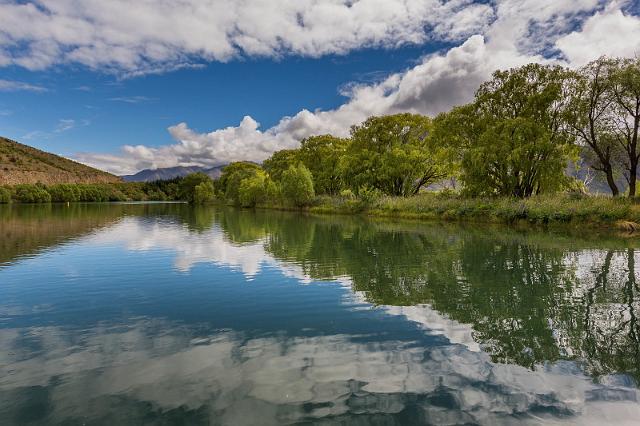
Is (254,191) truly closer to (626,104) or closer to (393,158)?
(393,158)

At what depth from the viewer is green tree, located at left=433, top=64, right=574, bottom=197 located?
36281mm

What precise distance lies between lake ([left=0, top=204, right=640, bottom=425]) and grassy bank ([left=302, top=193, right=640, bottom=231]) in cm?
1366

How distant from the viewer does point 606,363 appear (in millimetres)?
6992

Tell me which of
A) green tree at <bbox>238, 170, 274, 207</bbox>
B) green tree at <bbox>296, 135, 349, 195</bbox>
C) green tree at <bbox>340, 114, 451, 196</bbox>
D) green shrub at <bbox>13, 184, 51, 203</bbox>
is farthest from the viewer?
green shrub at <bbox>13, 184, 51, 203</bbox>

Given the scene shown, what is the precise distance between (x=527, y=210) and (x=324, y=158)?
4701 cm

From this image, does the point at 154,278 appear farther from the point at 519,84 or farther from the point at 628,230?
the point at 519,84

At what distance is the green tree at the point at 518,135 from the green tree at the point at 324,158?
35.1 meters

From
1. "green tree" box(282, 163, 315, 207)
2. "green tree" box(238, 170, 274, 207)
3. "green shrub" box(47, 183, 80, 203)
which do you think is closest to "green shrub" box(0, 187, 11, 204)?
"green shrub" box(47, 183, 80, 203)

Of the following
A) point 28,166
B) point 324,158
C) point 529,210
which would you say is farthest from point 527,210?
point 28,166

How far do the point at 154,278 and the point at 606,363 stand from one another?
46.3ft

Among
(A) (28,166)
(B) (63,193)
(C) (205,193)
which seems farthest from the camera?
(A) (28,166)

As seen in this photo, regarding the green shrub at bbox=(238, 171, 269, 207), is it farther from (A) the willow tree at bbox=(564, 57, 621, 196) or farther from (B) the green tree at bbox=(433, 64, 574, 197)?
(A) the willow tree at bbox=(564, 57, 621, 196)

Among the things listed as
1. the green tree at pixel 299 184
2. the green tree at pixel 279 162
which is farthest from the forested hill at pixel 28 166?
the green tree at pixel 299 184

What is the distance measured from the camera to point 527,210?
109 ft
